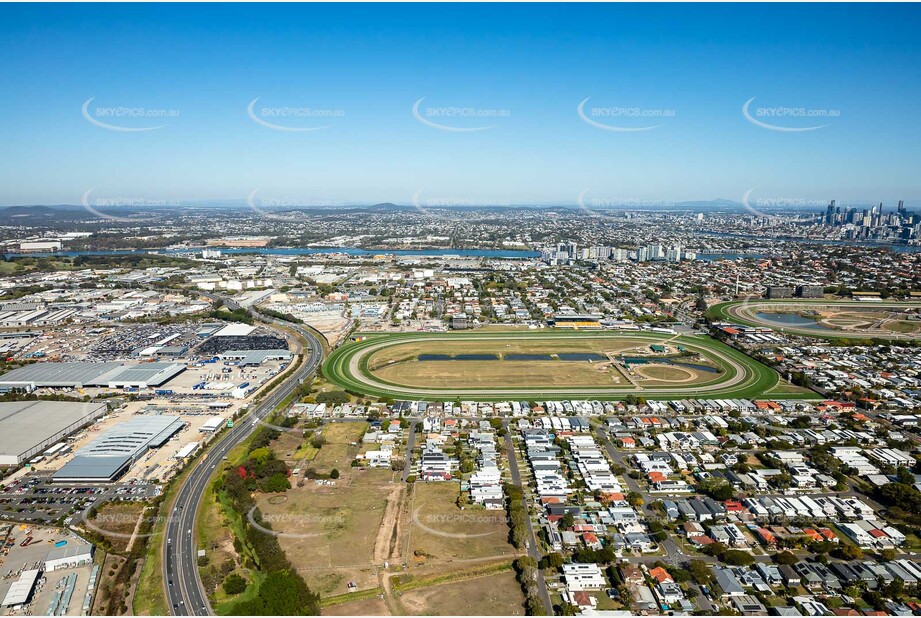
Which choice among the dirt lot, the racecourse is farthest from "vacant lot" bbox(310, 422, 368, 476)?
Result: the racecourse

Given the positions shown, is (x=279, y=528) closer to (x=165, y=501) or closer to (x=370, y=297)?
(x=165, y=501)

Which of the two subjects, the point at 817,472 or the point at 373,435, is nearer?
the point at 817,472

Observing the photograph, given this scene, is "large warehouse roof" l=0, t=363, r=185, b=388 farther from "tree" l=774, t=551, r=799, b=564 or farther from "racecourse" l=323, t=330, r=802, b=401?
"tree" l=774, t=551, r=799, b=564

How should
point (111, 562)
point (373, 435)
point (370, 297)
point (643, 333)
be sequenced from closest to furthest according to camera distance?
Answer: point (111, 562)
point (373, 435)
point (643, 333)
point (370, 297)

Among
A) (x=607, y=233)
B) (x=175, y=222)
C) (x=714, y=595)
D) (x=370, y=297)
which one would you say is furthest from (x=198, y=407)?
(x=175, y=222)

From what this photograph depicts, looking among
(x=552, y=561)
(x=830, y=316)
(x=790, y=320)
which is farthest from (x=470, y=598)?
(x=830, y=316)

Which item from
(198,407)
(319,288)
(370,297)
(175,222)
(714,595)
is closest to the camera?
(714,595)
